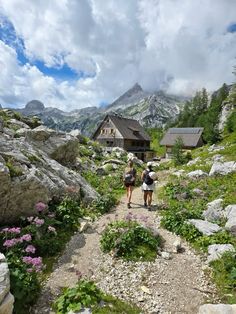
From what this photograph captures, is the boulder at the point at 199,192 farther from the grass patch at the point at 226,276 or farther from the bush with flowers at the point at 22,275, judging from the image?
the bush with flowers at the point at 22,275

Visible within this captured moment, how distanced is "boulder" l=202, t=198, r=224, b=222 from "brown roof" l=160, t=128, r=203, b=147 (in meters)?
69.2

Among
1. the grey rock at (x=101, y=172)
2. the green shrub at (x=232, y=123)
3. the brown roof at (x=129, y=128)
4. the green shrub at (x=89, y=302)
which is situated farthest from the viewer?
the green shrub at (x=232, y=123)

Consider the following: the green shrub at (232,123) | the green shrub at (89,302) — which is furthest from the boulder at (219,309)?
the green shrub at (232,123)

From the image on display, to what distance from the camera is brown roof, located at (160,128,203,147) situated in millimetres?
85713

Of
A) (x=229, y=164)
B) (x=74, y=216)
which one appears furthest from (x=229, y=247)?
(x=229, y=164)

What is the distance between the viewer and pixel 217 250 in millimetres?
11516

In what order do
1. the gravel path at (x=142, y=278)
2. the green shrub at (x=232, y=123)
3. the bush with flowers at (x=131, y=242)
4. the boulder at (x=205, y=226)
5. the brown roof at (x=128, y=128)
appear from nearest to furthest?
1. the gravel path at (x=142, y=278)
2. the bush with flowers at (x=131, y=242)
3. the boulder at (x=205, y=226)
4. the brown roof at (x=128, y=128)
5. the green shrub at (x=232, y=123)

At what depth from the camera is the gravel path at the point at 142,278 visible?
883cm

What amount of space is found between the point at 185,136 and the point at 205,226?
77.4 m

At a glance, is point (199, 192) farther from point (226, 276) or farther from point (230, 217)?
point (226, 276)

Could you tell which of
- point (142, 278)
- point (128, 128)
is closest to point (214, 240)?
point (142, 278)

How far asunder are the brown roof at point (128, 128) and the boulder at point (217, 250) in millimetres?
58723

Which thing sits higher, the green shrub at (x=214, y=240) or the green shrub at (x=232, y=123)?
the green shrub at (x=232, y=123)

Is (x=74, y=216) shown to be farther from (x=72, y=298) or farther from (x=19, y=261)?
(x=72, y=298)
